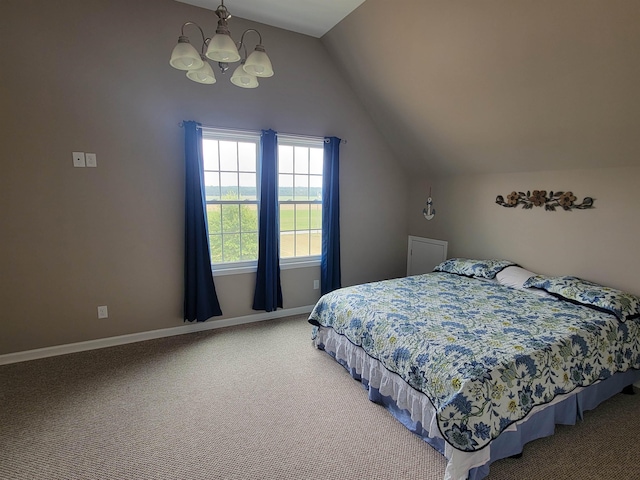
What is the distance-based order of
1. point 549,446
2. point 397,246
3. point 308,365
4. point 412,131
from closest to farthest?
point 549,446 → point 308,365 → point 412,131 → point 397,246

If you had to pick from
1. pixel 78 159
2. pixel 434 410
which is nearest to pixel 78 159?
pixel 78 159

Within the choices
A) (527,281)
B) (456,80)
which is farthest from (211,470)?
(456,80)

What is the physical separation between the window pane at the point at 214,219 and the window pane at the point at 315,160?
47.1 inches

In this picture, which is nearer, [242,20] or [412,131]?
[242,20]

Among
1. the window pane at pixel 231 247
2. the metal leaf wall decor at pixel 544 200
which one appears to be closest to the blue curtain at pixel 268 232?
the window pane at pixel 231 247

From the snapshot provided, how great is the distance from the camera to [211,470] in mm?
1719

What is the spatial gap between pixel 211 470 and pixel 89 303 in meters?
2.01

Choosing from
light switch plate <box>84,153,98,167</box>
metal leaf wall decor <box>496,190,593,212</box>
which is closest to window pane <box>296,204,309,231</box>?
light switch plate <box>84,153,98,167</box>

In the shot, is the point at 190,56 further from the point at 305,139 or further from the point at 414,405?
the point at 414,405

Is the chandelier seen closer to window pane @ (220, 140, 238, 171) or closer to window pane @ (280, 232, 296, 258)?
window pane @ (220, 140, 238, 171)

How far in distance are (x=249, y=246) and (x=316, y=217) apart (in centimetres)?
90

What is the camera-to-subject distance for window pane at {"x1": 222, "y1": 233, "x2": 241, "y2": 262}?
11.3 feet

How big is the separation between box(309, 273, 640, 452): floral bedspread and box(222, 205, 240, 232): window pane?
1.28 meters

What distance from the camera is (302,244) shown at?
3.91m
